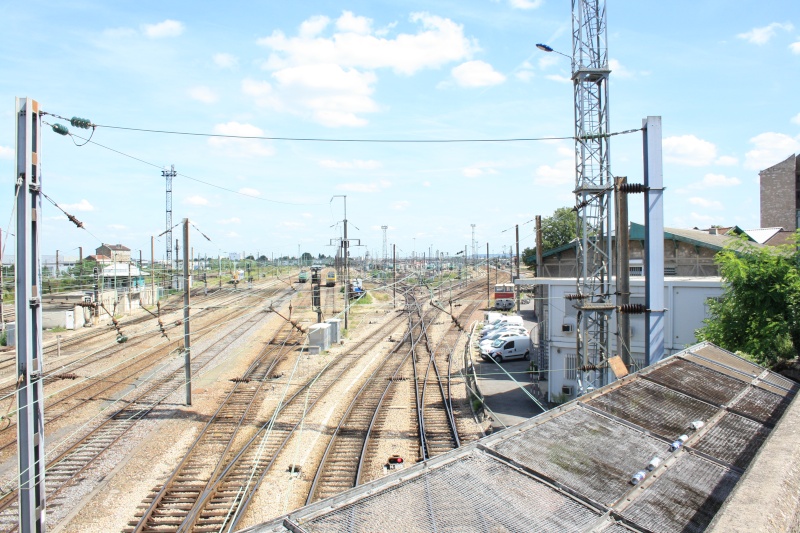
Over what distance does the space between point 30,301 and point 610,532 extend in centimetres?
662

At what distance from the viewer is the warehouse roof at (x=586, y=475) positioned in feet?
10.4

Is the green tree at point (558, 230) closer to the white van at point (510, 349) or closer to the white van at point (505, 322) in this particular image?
the white van at point (505, 322)

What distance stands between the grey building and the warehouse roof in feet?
141

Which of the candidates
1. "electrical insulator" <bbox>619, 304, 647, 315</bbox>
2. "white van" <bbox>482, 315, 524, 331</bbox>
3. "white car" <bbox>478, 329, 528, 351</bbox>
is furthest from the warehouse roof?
"white van" <bbox>482, 315, 524, 331</bbox>

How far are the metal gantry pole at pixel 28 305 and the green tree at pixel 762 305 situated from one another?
11330 mm

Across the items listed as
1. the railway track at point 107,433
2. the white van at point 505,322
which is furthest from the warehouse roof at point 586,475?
the white van at point 505,322

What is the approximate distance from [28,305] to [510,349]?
19439 millimetres

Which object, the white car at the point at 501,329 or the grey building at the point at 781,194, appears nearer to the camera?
the white car at the point at 501,329

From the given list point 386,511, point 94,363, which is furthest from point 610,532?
point 94,363

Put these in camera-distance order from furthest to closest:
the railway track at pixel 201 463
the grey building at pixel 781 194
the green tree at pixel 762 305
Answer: the grey building at pixel 781 194
the green tree at pixel 762 305
the railway track at pixel 201 463

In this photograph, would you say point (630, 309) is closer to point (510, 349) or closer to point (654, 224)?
point (654, 224)

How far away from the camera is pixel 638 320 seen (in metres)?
16.2

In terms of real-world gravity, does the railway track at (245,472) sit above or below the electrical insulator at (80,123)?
below

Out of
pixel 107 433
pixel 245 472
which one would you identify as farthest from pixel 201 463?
pixel 107 433
